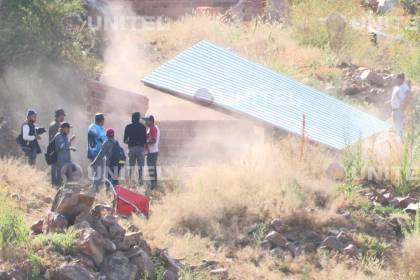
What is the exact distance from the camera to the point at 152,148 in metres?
15.1

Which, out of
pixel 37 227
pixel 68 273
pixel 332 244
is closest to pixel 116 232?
pixel 37 227

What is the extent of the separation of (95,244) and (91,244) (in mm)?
79

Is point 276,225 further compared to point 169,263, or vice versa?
point 276,225

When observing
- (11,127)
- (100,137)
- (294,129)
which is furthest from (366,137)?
(11,127)

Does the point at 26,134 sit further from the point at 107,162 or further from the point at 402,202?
the point at 402,202

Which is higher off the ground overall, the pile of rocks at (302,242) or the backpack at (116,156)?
the backpack at (116,156)

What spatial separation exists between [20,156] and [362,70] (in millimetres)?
8191

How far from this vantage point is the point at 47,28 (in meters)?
19.1

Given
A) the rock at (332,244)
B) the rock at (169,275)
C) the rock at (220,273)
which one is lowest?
the rock at (220,273)

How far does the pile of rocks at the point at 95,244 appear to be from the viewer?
1115cm

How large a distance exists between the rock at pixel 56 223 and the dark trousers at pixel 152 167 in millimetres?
3202

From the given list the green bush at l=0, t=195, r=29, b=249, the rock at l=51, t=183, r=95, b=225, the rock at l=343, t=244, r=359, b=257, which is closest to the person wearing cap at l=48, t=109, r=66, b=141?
the rock at l=51, t=183, r=95, b=225

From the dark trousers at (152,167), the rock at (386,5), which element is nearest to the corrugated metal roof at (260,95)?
the dark trousers at (152,167)

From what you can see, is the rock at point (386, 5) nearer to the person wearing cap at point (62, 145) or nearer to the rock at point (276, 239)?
the person wearing cap at point (62, 145)
